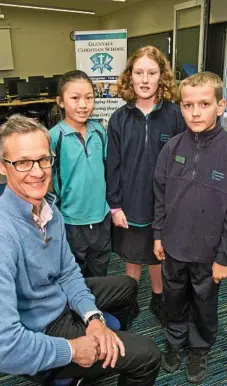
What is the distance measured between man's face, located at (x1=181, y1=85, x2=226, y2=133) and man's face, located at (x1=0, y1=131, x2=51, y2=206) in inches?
24.6

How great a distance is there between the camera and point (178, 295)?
1.59 m

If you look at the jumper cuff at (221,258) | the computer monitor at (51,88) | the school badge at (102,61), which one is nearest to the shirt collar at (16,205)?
the jumper cuff at (221,258)

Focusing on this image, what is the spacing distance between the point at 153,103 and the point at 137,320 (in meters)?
1.29

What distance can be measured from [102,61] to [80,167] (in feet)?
9.27

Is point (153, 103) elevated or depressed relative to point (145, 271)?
elevated

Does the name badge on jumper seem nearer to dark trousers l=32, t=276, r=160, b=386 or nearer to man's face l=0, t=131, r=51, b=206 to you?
man's face l=0, t=131, r=51, b=206

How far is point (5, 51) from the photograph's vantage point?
1030 centimetres

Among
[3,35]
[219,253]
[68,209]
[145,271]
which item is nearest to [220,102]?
[219,253]

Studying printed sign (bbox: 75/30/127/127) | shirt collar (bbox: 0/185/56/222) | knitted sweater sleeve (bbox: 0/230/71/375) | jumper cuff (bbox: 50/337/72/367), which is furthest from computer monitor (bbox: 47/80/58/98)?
jumper cuff (bbox: 50/337/72/367)

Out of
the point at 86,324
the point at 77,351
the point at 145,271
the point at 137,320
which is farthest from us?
the point at 145,271

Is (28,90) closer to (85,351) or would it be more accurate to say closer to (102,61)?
(102,61)

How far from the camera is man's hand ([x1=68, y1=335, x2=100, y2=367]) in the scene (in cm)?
104

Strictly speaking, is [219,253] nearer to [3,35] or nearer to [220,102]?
[220,102]

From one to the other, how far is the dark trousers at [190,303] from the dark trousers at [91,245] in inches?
14.3
